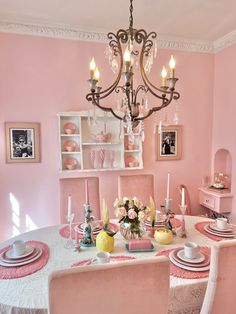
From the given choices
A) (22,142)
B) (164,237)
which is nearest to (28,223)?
(22,142)

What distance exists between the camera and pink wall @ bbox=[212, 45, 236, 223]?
10.4 feet

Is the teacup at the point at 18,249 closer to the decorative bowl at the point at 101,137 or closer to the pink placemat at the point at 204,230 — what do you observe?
the pink placemat at the point at 204,230

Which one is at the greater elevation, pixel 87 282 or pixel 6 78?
pixel 6 78

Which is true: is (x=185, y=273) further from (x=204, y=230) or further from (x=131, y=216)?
(x=204, y=230)

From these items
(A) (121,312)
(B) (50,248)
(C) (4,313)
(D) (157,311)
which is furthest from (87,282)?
(B) (50,248)

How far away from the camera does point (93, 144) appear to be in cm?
311

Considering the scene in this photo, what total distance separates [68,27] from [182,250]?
2772 mm

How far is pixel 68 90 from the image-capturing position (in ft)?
10.1

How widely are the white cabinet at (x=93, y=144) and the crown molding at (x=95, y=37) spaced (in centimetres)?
96

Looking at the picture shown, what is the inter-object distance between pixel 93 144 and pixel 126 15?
1526mm

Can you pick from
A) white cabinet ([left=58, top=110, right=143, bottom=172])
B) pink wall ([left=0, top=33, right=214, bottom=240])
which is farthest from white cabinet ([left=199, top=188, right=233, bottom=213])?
white cabinet ([left=58, top=110, right=143, bottom=172])

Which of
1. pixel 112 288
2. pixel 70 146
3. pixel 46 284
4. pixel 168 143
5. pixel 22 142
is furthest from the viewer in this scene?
pixel 168 143

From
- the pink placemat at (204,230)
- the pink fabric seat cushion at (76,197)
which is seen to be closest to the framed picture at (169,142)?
the pink fabric seat cushion at (76,197)

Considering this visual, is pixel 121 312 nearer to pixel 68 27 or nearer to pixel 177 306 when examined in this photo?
pixel 177 306
